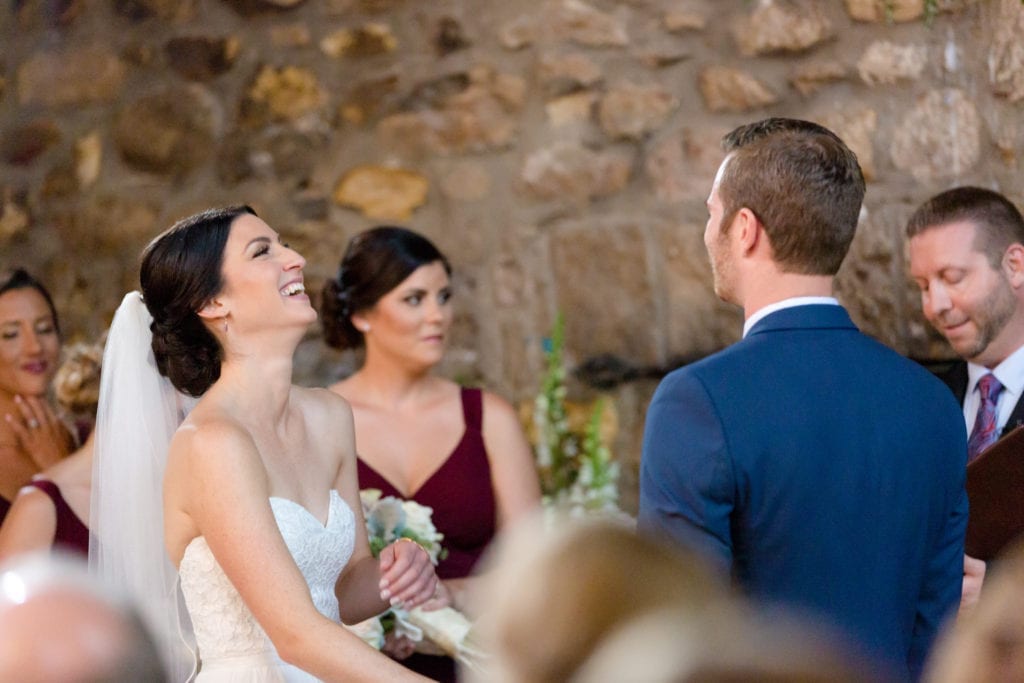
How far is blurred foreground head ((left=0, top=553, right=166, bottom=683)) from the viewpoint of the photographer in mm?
869

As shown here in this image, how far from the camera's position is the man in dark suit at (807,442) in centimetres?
196

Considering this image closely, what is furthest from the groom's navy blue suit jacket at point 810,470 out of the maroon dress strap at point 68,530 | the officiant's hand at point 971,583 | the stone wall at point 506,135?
the maroon dress strap at point 68,530

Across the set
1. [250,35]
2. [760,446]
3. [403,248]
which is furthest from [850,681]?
[250,35]

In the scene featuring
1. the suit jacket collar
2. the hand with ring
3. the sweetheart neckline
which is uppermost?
the suit jacket collar

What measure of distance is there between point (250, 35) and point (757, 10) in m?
1.78

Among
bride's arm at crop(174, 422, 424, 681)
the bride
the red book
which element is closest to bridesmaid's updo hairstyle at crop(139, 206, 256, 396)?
the bride

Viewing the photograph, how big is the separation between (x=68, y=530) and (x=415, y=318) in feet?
3.60

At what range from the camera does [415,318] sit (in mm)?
3701

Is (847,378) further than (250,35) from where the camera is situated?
No

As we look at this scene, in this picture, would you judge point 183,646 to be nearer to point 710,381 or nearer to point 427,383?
point 427,383

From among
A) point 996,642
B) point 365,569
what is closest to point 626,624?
point 996,642

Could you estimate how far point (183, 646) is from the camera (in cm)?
296

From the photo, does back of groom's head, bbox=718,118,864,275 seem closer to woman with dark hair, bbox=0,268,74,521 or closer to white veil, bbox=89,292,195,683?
white veil, bbox=89,292,195,683

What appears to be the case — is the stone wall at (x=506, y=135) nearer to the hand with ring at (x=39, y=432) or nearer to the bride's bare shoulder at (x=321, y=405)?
the hand with ring at (x=39, y=432)
